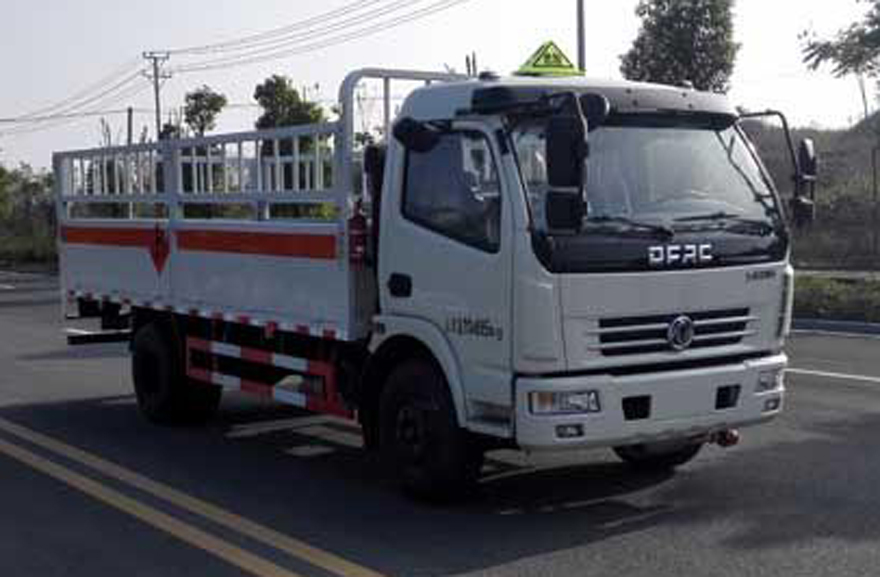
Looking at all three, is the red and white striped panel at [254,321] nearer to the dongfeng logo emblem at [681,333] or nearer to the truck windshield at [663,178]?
the truck windshield at [663,178]

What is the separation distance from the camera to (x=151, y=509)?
759 centimetres

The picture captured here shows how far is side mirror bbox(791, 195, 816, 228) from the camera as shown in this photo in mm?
8086

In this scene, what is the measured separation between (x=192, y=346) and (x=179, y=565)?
156 inches

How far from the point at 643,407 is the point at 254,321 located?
3206 millimetres

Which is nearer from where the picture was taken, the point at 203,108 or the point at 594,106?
the point at 594,106

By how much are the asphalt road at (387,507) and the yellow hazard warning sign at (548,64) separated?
250 centimetres

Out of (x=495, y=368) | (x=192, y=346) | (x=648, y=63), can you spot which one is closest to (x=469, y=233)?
(x=495, y=368)

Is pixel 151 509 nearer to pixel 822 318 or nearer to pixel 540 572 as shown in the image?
pixel 540 572

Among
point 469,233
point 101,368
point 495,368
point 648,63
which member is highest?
point 648,63

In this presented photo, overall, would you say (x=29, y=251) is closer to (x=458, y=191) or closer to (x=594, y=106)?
(x=458, y=191)

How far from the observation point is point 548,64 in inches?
362

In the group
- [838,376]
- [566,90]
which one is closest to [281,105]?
[838,376]

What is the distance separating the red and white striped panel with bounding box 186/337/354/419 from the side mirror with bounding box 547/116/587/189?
253 cm

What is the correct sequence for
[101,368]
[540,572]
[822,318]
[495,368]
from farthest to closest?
1. [822,318]
2. [101,368]
3. [495,368]
4. [540,572]
